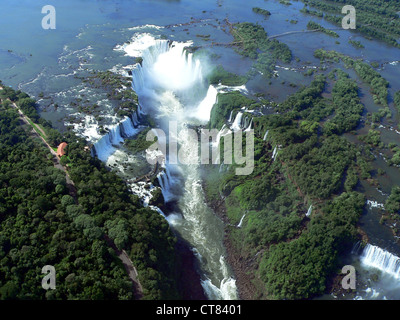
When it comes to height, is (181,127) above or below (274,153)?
below

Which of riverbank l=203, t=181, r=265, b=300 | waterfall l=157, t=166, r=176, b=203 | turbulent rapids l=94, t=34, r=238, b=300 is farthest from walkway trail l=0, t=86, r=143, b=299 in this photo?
riverbank l=203, t=181, r=265, b=300

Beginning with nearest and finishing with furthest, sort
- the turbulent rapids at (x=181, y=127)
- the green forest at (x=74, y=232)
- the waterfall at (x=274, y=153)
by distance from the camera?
the green forest at (x=74, y=232) < the turbulent rapids at (x=181, y=127) < the waterfall at (x=274, y=153)

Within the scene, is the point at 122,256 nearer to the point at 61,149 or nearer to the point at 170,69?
the point at 61,149

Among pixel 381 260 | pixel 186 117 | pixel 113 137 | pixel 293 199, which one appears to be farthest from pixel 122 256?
pixel 186 117

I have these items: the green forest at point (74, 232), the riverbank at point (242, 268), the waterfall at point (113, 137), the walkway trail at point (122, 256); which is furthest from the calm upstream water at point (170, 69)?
the walkway trail at point (122, 256)

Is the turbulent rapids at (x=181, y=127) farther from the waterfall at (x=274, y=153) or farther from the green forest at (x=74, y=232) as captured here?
the waterfall at (x=274, y=153)

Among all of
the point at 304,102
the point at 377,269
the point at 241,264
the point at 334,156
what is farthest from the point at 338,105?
the point at 241,264
